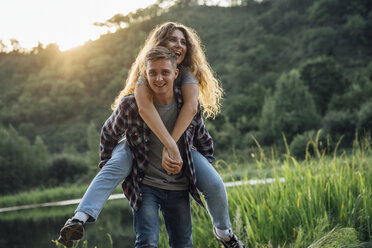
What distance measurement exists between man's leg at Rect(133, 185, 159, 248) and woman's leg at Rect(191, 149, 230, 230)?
0.93ft

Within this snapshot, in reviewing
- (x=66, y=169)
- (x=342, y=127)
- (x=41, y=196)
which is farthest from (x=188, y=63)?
(x=66, y=169)

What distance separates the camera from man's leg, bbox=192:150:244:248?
7.07ft

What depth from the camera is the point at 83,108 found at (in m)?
51.9

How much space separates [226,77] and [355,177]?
37.8m

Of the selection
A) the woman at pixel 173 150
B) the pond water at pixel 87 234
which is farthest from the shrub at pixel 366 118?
the woman at pixel 173 150

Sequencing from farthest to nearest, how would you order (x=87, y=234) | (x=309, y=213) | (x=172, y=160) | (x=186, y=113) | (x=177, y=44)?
(x=87, y=234), (x=309, y=213), (x=177, y=44), (x=186, y=113), (x=172, y=160)

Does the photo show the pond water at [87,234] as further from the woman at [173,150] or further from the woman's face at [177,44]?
the woman's face at [177,44]

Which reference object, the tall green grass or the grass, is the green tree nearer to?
the grass

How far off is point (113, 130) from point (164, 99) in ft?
1.11

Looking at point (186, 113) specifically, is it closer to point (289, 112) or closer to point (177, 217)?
point (177, 217)

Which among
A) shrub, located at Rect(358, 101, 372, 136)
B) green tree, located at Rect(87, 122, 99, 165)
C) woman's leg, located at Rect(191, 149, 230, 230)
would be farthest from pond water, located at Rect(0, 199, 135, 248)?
shrub, located at Rect(358, 101, 372, 136)

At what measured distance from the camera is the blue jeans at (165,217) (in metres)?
2.10

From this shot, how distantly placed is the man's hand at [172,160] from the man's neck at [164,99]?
0.99 ft

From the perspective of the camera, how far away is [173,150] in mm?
2059
